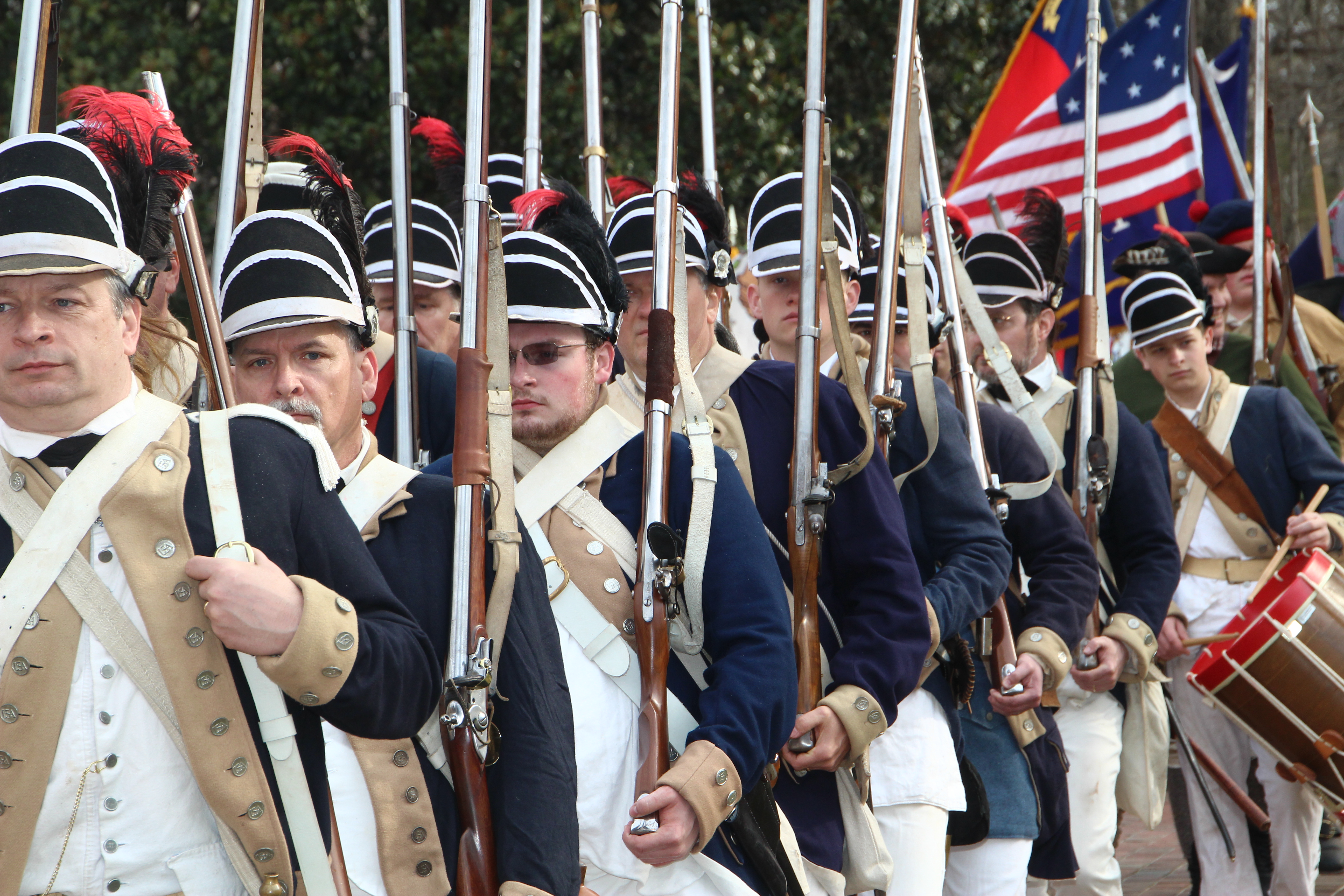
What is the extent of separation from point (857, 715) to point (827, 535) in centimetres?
45

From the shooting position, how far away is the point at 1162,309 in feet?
20.1

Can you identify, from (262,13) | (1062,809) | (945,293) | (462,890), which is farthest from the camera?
(945,293)

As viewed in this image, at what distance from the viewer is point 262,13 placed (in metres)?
3.68

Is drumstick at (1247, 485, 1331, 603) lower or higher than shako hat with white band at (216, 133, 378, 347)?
lower

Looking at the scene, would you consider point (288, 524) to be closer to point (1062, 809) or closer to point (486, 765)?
point (486, 765)

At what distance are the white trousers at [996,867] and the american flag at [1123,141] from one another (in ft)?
15.9

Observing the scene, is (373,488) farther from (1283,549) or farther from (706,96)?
(1283,549)

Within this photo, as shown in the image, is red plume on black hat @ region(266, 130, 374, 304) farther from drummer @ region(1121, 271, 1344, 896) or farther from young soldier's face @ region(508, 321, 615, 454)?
drummer @ region(1121, 271, 1344, 896)

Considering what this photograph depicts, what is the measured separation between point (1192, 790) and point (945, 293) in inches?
84.9

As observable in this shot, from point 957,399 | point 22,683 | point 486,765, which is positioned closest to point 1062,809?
point 957,399

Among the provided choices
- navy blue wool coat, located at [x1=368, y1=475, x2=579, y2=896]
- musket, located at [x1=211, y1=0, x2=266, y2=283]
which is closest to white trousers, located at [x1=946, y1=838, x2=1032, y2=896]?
navy blue wool coat, located at [x1=368, y1=475, x2=579, y2=896]

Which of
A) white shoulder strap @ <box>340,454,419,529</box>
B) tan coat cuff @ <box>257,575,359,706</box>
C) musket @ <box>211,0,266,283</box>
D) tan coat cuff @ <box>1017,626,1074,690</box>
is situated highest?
musket @ <box>211,0,266,283</box>

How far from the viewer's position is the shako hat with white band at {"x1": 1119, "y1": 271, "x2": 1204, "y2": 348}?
20.1 feet

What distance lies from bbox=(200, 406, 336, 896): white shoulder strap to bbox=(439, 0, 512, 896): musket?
388mm
